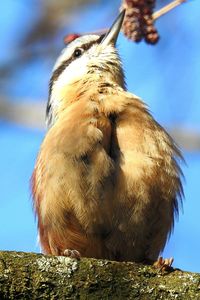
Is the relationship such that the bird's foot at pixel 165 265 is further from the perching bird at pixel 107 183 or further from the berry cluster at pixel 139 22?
the berry cluster at pixel 139 22

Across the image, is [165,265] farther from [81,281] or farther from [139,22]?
[139,22]

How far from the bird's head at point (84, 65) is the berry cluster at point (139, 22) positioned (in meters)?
0.23

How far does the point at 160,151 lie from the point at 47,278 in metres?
1.51

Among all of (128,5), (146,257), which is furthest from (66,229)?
(128,5)

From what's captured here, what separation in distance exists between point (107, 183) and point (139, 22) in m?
1.21

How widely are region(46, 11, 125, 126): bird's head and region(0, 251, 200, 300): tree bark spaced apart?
2.08 m

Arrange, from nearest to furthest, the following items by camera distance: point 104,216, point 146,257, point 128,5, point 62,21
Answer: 1. point 104,216
2. point 146,257
3. point 128,5
4. point 62,21

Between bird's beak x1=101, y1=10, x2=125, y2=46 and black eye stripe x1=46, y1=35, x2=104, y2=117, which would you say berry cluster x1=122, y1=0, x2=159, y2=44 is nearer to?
bird's beak x1=101, y1=10, x2=125, y2=46

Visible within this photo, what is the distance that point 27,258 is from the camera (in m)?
2.91

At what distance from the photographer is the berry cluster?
4465 millimetres

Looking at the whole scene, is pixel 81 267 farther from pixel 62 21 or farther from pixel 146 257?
pixel 62 21

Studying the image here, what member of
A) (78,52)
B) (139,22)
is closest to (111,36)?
(78,52)

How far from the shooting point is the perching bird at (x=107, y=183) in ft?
12.9

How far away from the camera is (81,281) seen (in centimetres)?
288
